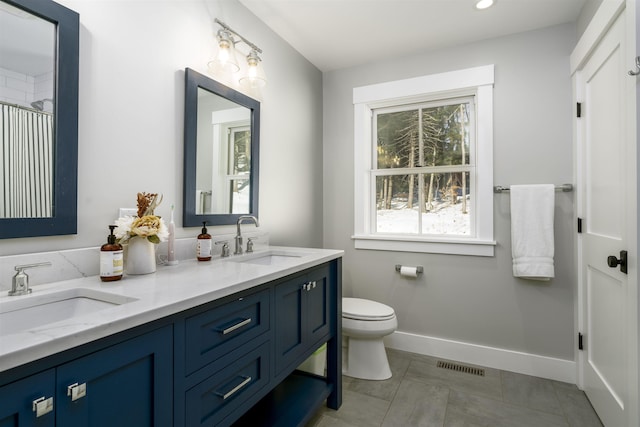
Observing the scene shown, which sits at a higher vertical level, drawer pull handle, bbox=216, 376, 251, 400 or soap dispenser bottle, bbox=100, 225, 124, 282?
soap dispenser bottle, bbox=100, 225, 124, 282

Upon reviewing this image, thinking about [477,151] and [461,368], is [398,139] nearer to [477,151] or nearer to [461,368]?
[477,151]

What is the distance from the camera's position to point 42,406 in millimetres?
631

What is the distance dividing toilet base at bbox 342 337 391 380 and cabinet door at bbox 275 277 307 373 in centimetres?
84

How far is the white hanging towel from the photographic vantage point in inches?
85.7

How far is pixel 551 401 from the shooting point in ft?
6.44

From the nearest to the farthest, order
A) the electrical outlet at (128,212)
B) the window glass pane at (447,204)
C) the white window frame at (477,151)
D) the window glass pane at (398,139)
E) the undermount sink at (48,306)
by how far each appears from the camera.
→ the undermount sink at (48,306) → the electrical outlet at (128,212) → the white window frame at (477,151) → the window glass pane at (447,204) → the window glass pane at (398,139)

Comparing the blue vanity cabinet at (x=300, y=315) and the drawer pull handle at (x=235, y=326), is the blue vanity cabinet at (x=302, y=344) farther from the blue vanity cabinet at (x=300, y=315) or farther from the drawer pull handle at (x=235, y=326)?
the drawer pull handle at (x=235, y=326)

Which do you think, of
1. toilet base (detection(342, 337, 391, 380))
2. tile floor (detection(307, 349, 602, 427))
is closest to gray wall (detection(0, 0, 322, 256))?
toilet base (detection(342, 337, 391, 380))

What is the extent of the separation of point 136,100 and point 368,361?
6.71ft

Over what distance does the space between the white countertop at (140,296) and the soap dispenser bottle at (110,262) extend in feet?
0.09

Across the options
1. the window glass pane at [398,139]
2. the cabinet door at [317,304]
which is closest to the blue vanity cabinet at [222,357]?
the cabinet door at [317,304]

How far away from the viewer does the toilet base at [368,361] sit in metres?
2.22

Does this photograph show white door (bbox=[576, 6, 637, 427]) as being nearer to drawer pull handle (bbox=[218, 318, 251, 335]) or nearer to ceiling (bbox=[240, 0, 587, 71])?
ceiling (bbox=[240, 0, 587, 71])

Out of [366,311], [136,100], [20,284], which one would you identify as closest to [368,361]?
[366,311]
